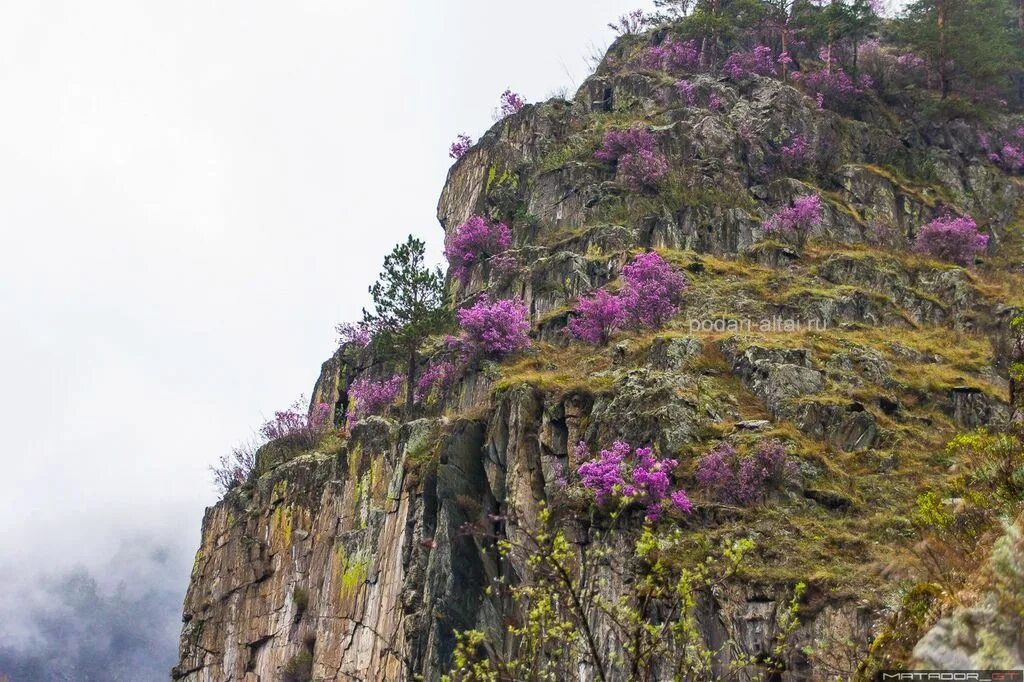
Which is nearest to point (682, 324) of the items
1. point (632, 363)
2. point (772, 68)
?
point (632, 363)

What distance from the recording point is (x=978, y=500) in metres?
16.6

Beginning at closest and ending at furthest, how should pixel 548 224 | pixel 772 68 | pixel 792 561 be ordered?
1. pixel 792 561
2. pixel 548 224
3. pixel 772 68

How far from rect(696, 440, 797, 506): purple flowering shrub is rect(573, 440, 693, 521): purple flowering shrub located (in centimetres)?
104

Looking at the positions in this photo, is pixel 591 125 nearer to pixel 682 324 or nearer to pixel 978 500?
pixel 682 324

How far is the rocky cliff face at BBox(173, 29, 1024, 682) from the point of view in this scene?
28.2 m

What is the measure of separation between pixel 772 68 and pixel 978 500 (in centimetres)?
5196

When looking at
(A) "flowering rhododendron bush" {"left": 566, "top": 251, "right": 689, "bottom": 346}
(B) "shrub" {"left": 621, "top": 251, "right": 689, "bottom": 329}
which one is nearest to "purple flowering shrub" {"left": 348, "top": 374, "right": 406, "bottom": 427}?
(A) "flowering rhododendron bush" {"left": 566, "top": 251, "right": 689, "bottom": 346}

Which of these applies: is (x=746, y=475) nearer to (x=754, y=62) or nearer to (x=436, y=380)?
(x=436, y=380)

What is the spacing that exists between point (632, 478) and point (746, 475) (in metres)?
3.98

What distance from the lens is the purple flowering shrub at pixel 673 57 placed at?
64.0 meters

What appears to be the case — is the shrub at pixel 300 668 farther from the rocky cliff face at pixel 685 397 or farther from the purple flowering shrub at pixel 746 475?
the purple flowering shrub at pixel 746 475

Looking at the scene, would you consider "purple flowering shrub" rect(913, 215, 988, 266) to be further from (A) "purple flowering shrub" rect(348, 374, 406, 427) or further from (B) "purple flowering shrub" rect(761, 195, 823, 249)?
(A) "purple flowering shrub" rect(348, 374, 406, 427)

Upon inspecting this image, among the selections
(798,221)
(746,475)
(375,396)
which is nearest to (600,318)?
(375,396)

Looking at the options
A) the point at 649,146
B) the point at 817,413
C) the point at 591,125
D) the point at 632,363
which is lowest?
the point at 817,413
